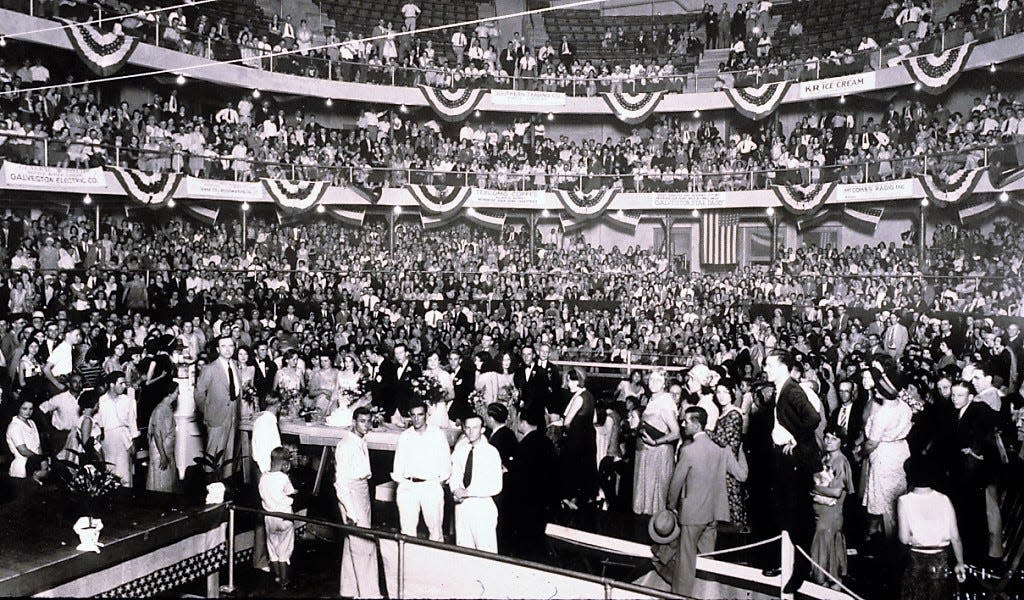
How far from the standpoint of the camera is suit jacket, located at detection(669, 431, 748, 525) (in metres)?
6.64

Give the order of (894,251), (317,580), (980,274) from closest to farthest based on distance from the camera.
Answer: (317,580) → (980,274) → (894,251)

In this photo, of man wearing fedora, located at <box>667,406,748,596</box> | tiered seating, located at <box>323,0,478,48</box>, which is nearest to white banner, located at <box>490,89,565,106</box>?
tiered seating, located at <box>323,0,478,48</box>

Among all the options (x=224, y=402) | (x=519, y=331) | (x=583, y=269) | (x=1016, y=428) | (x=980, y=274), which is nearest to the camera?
(x=1016, y=428)

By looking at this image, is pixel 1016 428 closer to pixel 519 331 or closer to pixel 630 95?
pixel 519 331

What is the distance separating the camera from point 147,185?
18.5 meters

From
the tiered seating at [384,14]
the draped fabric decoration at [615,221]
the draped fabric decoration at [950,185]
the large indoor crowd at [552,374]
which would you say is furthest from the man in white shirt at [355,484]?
the tiered seating at [384,14]

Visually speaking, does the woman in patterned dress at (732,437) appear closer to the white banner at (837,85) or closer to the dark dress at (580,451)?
the dark dress at (580,451)

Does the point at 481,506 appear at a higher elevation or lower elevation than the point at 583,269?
lower

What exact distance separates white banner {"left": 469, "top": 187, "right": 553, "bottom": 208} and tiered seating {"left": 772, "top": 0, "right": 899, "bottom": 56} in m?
9.65

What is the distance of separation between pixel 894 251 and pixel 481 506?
18620mm

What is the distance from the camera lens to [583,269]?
23.8 m

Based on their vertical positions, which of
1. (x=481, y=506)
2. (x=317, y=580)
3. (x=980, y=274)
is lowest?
(x=317, y=580)

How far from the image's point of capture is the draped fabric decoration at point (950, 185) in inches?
746

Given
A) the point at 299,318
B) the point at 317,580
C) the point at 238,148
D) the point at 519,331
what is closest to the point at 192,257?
the point at 299,318
